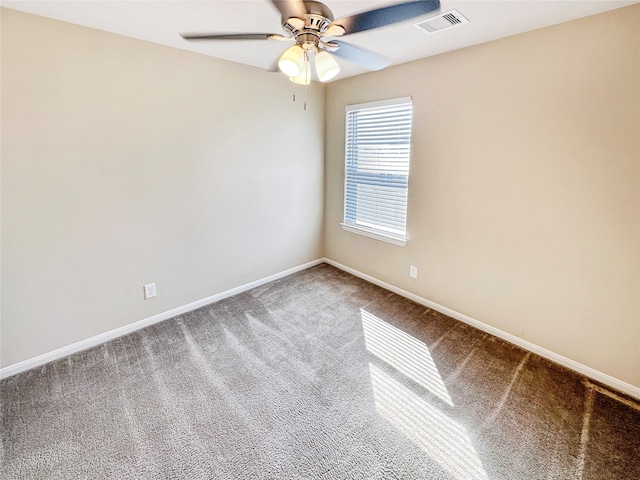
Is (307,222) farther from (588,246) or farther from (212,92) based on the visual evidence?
(588,246)

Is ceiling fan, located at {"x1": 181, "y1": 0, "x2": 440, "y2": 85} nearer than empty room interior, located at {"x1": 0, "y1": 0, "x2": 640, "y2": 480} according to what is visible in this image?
Yes

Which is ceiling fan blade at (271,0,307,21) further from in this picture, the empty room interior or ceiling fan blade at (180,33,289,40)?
ceiling fan blade at (180,33,289,40)

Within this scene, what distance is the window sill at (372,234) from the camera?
3121 millimetres

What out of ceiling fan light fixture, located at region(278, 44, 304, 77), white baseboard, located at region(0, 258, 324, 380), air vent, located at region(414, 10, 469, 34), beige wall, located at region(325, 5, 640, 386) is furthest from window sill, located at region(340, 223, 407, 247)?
ceiling fan light fixture, located at region(278, 44, 304, 77)

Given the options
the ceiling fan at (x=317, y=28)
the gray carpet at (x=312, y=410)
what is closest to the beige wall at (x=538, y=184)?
the gray carpet at (x=312, y=410)

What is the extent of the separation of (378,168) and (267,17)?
5.76 feet

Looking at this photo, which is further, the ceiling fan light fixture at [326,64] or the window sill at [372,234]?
the window sill at [372,234]

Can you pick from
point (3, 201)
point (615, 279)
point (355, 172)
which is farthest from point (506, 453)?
point (3, 201)

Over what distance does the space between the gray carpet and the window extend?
1135mm

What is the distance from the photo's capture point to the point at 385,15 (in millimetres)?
1335

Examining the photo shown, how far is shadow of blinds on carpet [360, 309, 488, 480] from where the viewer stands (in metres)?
1.54

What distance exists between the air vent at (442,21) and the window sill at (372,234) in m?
1.77

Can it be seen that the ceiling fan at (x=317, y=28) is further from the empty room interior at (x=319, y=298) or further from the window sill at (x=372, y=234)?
the window sill at (x=372, y=234)

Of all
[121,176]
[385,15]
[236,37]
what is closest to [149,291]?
[121,176]
